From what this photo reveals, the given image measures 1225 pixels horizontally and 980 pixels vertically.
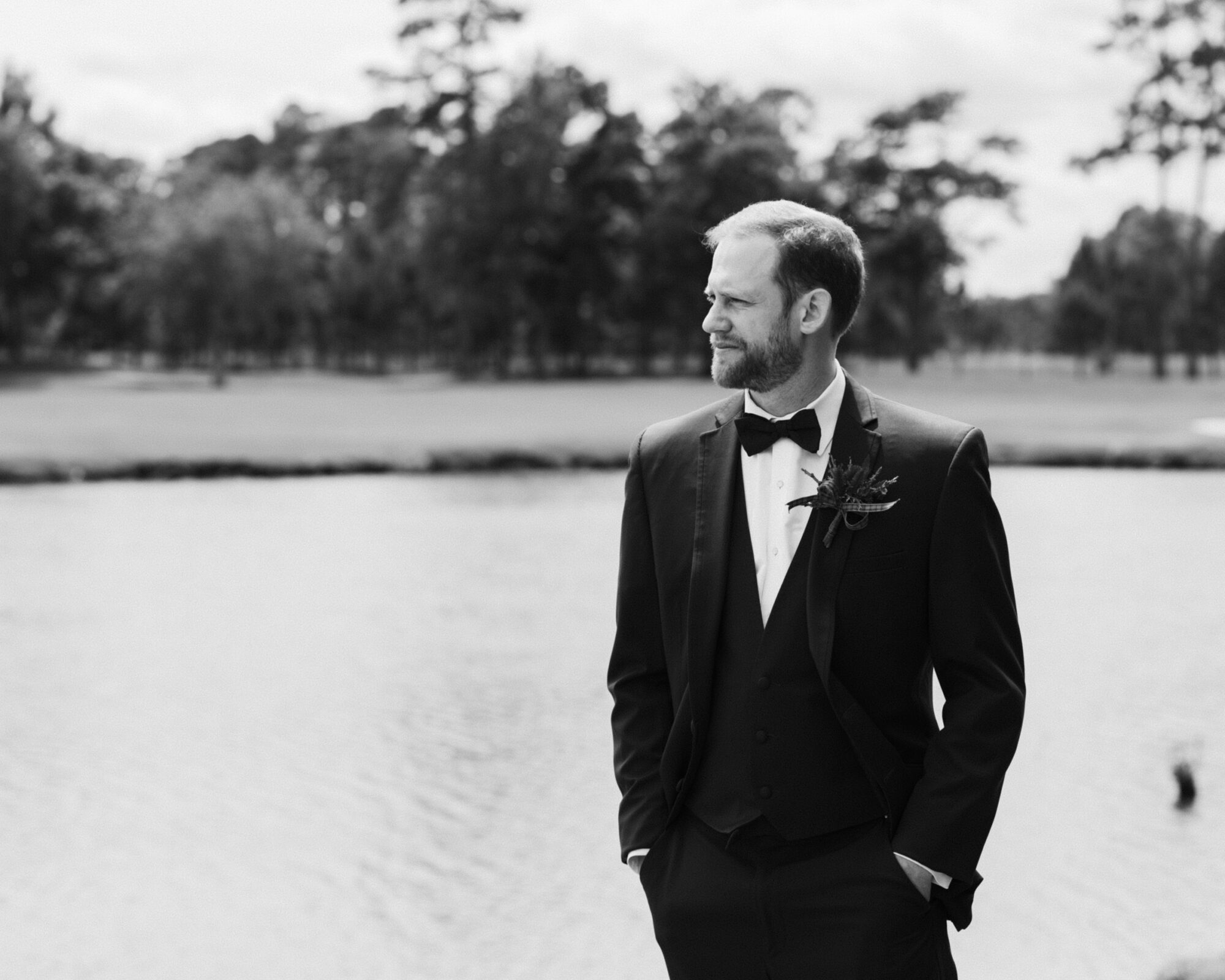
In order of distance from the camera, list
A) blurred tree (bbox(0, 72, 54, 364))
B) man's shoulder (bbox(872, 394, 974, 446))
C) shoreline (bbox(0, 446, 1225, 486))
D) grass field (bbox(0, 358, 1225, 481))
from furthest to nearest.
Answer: blurred tree (bbox(0, 72, 54, 364))
grass field (bbox(0, 358, 1225, 481))
shoreline (bbox(0, 446, 1225, 486))
man's shoulder (bbox(872, 394, 974, 446))

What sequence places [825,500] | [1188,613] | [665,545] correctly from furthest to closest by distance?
[1188,613] → [665,545] → [825,500]

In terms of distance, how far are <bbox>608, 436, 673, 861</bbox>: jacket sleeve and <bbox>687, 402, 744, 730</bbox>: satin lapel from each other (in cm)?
20

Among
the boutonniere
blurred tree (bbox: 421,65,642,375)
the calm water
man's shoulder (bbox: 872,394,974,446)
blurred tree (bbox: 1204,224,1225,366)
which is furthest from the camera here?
blurred tree (bbox: 1204,224,1225,366)

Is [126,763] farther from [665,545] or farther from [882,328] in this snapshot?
[882,328]

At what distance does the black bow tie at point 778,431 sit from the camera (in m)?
3.52

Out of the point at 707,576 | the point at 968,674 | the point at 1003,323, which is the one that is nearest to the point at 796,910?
the point at 968,674

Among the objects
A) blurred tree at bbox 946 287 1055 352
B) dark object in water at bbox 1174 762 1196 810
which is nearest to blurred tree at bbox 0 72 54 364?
blurred tree at bbox 946 287 1055 352

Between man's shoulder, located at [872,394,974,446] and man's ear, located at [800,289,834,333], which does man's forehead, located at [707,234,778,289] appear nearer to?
man's ear, located at [800,289,834,333]

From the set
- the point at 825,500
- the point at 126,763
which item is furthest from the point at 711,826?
the point at 126,763

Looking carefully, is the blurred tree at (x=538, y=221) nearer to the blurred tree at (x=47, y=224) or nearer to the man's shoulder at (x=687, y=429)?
the blurred tree at (x=47, y=224)

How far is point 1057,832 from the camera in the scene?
9492mm

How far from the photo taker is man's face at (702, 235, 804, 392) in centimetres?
340

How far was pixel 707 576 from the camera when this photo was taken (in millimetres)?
3498

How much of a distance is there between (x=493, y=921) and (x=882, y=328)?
90.8 meters
